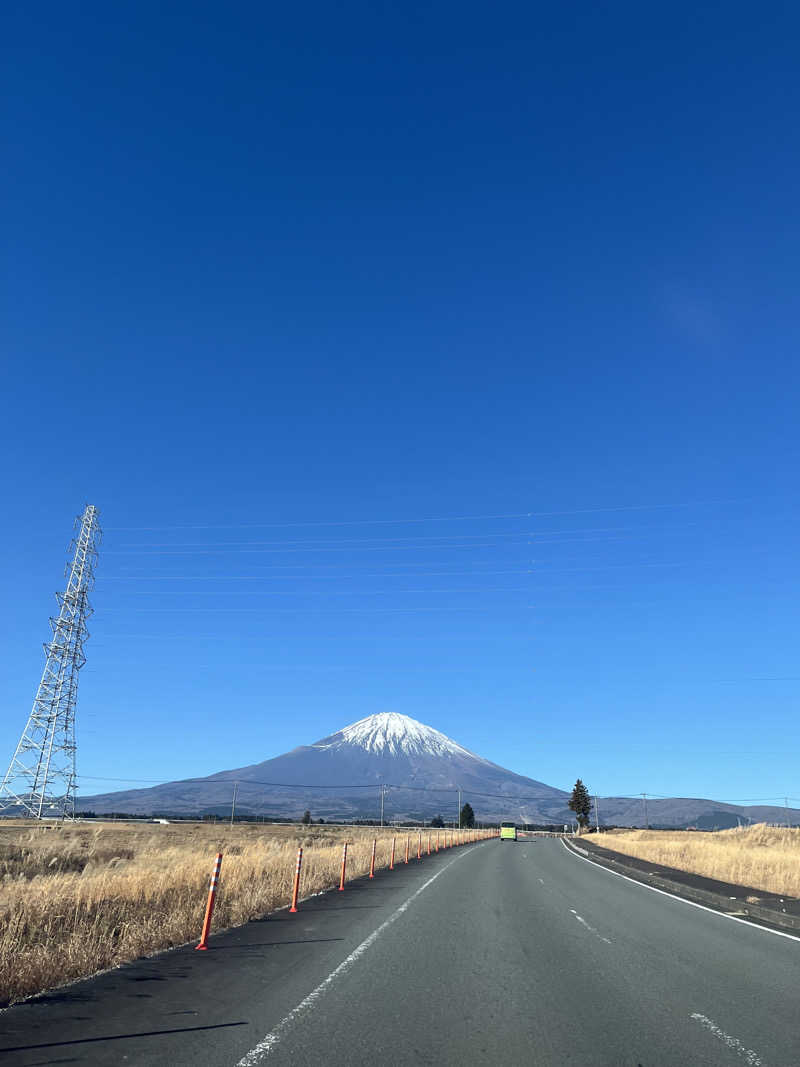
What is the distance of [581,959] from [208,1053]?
5956 millimetres

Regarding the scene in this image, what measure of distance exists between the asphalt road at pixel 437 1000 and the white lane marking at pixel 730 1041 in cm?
2

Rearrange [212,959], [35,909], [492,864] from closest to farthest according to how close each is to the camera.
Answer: [212,959] → [35,909] → [492,864]

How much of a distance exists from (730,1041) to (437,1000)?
2791 millimetres

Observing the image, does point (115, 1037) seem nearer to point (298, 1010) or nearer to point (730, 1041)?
point (298, 1010)

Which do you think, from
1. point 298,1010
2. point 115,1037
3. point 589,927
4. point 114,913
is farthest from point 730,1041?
point 114,913

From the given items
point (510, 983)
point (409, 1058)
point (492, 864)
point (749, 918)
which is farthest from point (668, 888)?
point (409, 1058)

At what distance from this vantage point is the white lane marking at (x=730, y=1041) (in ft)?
20.1

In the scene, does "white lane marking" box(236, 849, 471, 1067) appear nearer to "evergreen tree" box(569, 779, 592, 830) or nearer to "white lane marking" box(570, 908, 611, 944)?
"white lane marking" box(570, 908, 611, 944)

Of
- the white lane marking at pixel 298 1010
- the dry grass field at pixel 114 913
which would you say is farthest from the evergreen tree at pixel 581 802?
the white lane marking at pixel 298 1010

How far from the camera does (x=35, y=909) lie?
11922 millimetres

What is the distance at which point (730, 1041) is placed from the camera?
6.65m

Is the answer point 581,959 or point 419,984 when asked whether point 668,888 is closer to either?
point 581,959

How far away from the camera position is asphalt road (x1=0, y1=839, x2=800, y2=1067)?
20.5 ft

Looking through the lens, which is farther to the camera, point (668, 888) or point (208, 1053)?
point (668, 888)
